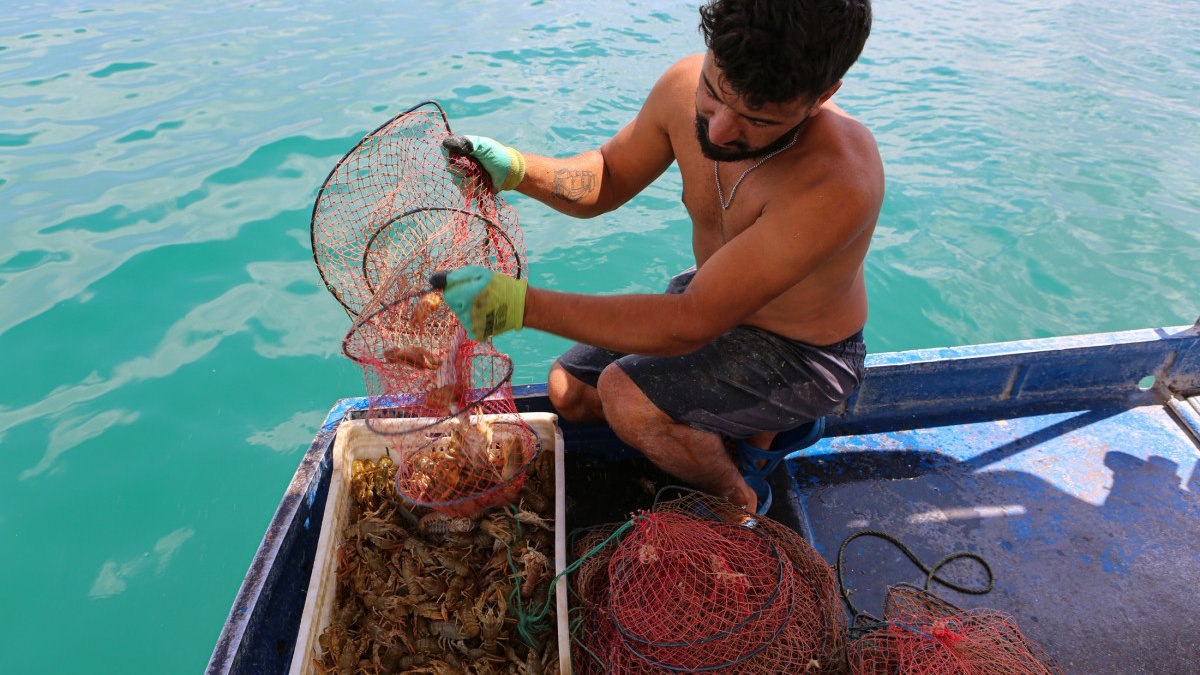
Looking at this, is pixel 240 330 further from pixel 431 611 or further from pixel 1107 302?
pixel 1107 302

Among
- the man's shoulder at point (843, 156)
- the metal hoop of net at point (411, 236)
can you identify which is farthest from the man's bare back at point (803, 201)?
the metal hoop of net at point (411, 236)

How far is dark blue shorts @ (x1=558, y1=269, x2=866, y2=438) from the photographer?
2.74 m

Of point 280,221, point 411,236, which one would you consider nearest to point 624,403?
point 411,236

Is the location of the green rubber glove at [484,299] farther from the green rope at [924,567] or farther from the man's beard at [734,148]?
the green rope at [924,567]

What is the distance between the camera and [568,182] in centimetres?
315

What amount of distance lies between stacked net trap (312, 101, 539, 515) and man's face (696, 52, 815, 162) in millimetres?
790

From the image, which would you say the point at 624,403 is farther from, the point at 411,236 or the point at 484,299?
the point at 411,236

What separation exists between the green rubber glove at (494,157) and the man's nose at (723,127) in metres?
0.89

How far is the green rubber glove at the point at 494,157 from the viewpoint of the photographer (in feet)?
8.89

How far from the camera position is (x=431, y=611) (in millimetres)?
2572

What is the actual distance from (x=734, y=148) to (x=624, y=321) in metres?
0.70

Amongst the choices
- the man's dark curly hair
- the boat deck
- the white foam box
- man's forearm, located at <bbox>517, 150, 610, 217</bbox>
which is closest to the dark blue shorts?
the white foam box

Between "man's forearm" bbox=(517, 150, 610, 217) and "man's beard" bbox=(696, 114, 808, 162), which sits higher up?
"man's beard" bbox=(696, 114, 808, 162)

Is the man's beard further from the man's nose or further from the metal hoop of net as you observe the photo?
the metal hoop of net
